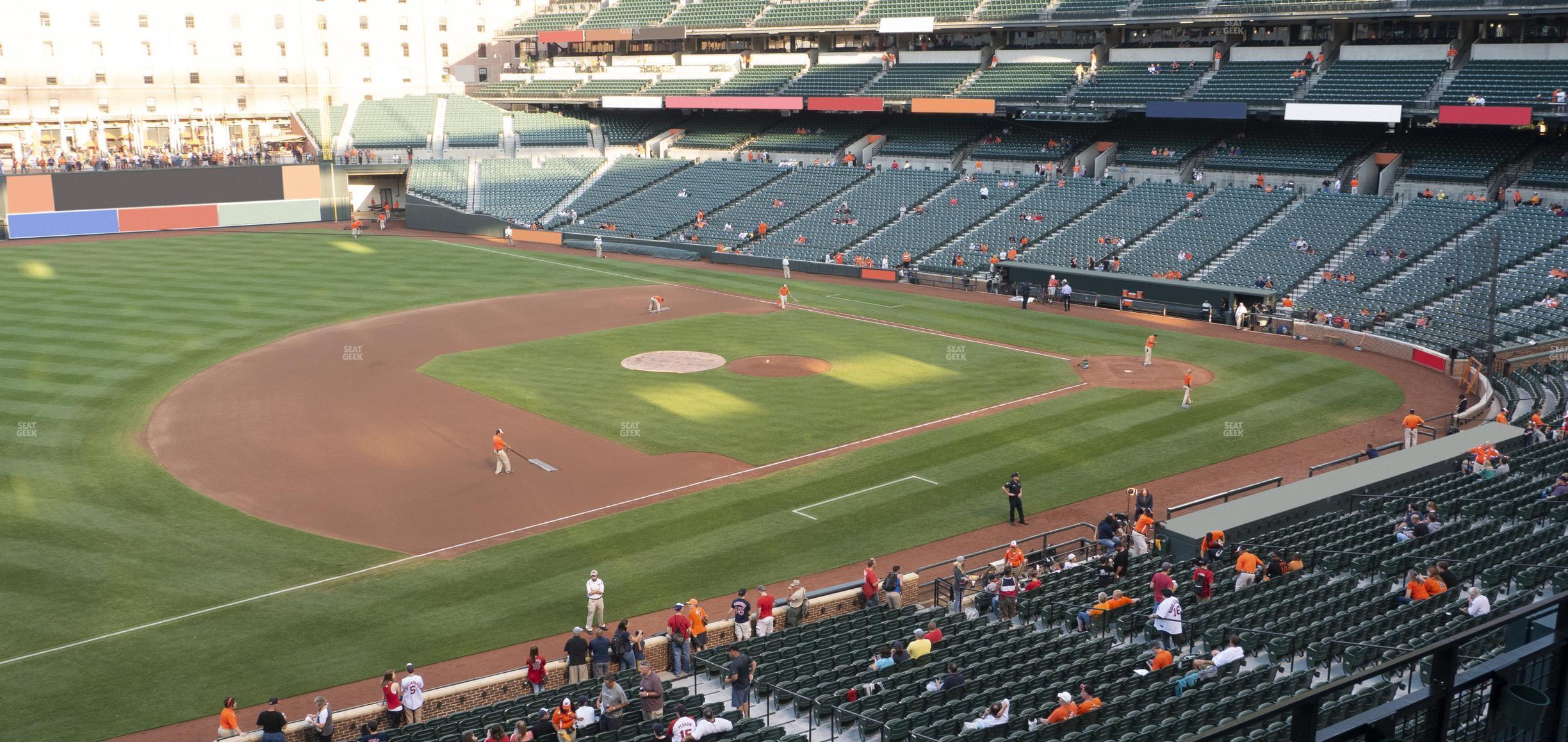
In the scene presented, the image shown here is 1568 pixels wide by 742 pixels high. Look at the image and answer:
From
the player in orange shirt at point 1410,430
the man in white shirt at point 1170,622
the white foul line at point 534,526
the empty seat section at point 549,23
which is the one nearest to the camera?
the man in white shirt at point 1170,622

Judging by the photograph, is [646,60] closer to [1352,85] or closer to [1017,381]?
[1352,85]

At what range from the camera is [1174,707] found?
579 inches

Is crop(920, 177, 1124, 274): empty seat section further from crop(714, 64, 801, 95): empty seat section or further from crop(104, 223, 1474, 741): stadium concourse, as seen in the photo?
crop(714, 64, 801, 95): empty seat section

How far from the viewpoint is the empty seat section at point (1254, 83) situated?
59.1m

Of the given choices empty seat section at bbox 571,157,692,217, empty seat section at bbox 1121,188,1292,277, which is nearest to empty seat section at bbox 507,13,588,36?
empty seat section at bbox 571,157,692,217

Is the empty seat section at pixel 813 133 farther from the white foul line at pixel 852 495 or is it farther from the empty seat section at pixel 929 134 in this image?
the white foul line at pixel 852 495

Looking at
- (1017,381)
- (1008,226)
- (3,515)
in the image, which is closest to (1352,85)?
(1008,226)

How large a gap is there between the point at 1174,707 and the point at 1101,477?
1613 cm

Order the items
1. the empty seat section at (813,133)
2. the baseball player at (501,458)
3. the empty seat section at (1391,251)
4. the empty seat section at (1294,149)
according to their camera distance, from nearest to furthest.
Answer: the baseball player at (501,458) → the empty seat section at (1391,251) → the empty seat section at (1294,149) → the empty seat section at (813,133)

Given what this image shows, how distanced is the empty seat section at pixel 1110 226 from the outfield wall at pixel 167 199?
157ft

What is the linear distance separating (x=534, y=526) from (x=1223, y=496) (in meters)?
15.4

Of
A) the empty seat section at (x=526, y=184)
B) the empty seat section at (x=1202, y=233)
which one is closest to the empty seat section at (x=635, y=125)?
the empty seat section at (x=526, y=184)

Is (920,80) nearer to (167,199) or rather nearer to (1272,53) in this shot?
(1272,53)

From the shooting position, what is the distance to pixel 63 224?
71812mm
